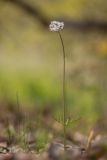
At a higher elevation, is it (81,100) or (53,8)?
(53,8)

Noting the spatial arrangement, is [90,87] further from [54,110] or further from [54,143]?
[54,143]

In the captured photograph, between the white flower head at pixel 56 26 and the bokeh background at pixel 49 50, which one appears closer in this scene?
the white flower head at pixel 56 26

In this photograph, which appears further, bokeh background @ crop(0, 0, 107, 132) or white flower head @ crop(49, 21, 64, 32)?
bokeh background @ crop(0, 0, 107, 132)

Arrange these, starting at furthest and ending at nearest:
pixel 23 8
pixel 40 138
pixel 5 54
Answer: pixel 5 54, pixel 23 8, pixel 40 138

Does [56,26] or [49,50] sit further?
[49,50]

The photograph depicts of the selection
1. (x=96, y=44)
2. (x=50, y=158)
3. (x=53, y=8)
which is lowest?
(x=50, y=158)

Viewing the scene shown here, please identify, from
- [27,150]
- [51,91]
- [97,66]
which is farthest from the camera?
[97,66]

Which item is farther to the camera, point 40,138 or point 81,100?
point 81,100

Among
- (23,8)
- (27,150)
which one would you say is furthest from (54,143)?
(23,8)
